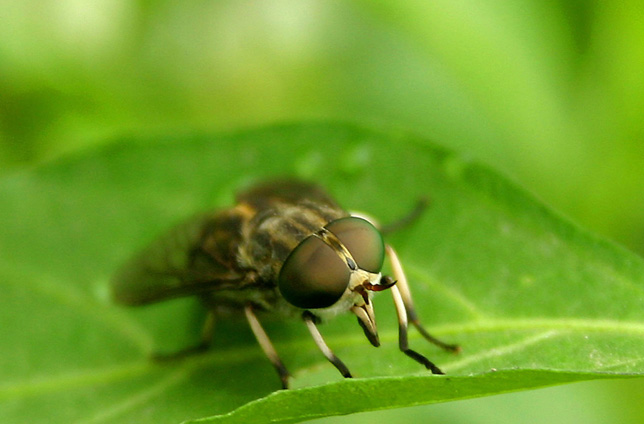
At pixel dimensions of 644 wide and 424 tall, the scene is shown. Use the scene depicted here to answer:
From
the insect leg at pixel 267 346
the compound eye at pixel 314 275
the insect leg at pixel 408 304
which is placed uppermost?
the compound eye at pixel 314 275

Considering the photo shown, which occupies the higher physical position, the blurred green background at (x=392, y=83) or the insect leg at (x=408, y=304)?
the blurred green background at (x=392, y=83)

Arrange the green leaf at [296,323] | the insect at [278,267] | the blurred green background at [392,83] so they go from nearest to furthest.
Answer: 1. the green leaf at [296,323]
2. the insect at [278,267]
3. the blurred green background at [392,83]

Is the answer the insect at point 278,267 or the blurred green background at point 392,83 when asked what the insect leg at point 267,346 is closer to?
the insect at point 278,267

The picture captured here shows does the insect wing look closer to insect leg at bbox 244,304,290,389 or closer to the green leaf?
insect leg at bbox 244,304,290,389

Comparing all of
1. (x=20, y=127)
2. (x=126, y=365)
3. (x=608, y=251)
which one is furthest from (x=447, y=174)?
(x=20, y=127)

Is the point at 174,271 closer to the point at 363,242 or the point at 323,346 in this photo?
the point at 323,346

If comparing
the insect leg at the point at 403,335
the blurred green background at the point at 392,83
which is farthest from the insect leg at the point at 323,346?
Answer: the blurred green background at the point at 392,83

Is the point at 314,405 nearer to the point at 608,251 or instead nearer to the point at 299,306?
the point at 299,306
